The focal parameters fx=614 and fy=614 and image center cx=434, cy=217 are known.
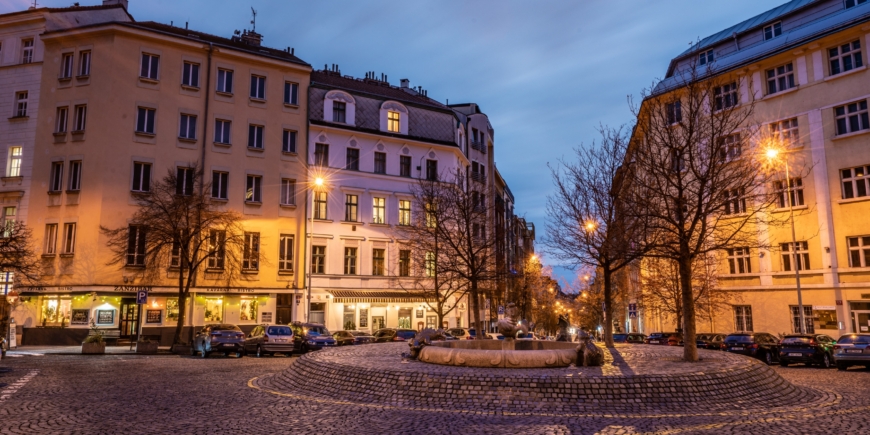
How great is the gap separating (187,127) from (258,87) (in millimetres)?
5748

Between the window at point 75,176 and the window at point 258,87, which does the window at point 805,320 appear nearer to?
the window at point 258,87

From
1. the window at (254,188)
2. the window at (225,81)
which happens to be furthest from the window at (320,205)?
the window at (225,81)

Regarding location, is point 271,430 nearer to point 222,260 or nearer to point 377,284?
point 222,260

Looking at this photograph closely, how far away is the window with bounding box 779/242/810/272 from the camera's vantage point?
36500mm

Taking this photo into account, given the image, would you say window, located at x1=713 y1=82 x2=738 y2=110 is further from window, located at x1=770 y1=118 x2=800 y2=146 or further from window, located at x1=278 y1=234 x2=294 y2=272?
window, located at x1=278 y1=234 x2=294 y2=272

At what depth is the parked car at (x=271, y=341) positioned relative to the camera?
94.8ft

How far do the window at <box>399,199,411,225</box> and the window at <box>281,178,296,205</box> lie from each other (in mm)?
8442

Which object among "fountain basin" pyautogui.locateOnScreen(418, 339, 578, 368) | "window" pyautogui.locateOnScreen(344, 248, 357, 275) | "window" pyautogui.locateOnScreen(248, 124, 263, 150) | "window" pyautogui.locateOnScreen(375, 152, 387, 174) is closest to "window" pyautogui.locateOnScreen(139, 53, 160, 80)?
"window" pyautogui.locateOnScreen(248, 124, 263, 150)

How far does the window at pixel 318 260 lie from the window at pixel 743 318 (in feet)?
92.1

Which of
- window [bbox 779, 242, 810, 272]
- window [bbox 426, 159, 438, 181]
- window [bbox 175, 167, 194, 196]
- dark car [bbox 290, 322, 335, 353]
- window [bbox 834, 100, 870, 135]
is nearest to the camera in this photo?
dark car [bbox 290, 322, 335, 353]

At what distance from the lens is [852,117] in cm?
3488

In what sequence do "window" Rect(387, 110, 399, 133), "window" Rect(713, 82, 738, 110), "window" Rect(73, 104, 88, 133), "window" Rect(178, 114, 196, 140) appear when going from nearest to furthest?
"window" Rect(713, 82, 738, 110) → "window" Rect(73, 104, 88, 133) → "window" Rect(178, 114, 196, 140) → "window" Rect(387, 110, 399, 133)

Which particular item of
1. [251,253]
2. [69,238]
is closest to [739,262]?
[251,253]

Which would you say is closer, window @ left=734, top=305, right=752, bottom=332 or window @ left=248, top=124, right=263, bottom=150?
window @ left=734, top=305, right=752, bottom=332
